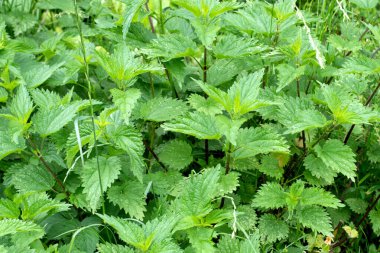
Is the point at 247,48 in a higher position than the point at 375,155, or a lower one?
higher

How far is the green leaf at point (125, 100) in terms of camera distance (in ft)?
6.99

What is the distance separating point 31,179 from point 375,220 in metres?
1.59

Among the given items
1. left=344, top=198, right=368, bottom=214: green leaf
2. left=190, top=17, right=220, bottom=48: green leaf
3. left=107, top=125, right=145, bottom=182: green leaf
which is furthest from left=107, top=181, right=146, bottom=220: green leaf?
left=344, top=198, right=368, bottom=214: green leaf

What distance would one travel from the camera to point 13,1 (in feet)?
12.2

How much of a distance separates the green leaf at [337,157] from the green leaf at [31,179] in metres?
1.17

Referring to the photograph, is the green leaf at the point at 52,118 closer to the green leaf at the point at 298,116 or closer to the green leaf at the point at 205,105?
the green leaf at the point at 205,105

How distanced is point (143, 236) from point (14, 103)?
0.88 metres

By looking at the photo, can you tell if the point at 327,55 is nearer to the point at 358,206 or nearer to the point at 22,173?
the point at 358,206

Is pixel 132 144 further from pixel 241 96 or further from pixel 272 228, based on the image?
pixel 272 228

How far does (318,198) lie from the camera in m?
2.22

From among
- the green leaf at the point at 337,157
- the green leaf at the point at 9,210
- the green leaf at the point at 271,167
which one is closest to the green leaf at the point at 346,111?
the green leaf at the point at 337,157

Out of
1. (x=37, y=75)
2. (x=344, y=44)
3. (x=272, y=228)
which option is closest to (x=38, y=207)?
(x=37, y=75)

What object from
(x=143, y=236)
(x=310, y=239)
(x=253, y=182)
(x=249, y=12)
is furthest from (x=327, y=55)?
(x=143, y=236)

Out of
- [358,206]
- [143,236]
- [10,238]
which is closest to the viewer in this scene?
[143,236]
